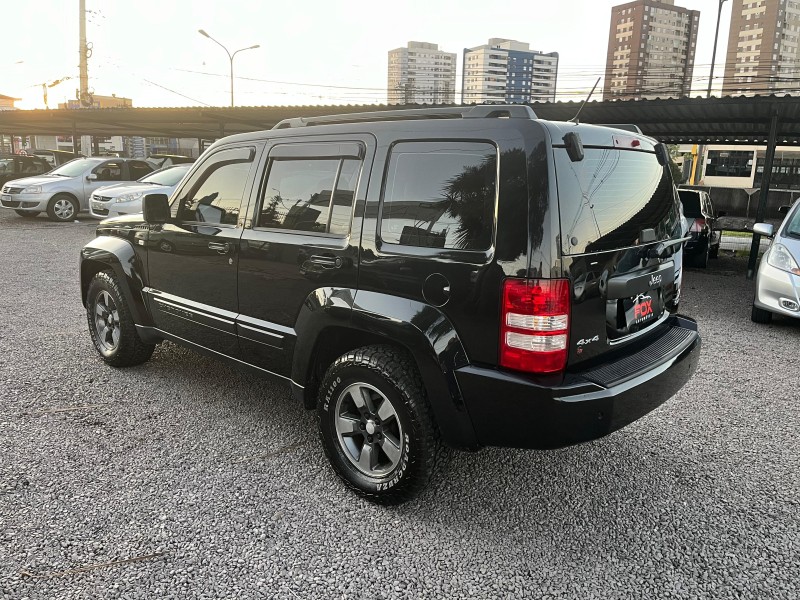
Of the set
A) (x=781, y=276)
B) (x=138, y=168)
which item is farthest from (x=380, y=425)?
(x=138, y=168)

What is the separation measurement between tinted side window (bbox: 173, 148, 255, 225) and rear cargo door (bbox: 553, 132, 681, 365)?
78.5 inches

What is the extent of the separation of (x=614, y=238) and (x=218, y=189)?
243 cm

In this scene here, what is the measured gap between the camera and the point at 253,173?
12.1ft

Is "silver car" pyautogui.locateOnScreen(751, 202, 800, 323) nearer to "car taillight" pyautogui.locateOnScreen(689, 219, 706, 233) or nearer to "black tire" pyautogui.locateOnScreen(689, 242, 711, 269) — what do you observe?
"car taillight" pyautogui.locateOnScreen(689, 219, 706, 233)

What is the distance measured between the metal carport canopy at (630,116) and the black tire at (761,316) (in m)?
5.81

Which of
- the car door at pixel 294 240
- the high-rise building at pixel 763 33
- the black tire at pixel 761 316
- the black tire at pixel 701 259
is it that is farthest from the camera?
the high-rise building at pixel 763 33

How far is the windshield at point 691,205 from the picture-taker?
1060cm

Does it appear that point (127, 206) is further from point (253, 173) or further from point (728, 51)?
point (728, 51)

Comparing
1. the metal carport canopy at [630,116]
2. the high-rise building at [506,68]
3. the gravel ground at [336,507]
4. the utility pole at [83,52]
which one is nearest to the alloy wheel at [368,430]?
the gravel ground at [336,507]

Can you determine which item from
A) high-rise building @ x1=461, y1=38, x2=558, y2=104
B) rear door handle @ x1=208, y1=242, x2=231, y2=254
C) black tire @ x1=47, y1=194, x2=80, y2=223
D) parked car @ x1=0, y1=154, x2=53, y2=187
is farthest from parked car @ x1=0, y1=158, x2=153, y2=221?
high-rise building @ x1=461, y1=38, x2=558, y2=104

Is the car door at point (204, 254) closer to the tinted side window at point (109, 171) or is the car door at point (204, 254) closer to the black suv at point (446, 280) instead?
the black suv at point (446, 280)

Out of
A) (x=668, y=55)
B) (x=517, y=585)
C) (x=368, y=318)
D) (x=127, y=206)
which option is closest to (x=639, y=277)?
(x=368, y=318)

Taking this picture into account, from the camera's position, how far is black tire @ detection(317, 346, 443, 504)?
2.83 meters

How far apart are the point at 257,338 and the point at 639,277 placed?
6.83ft
